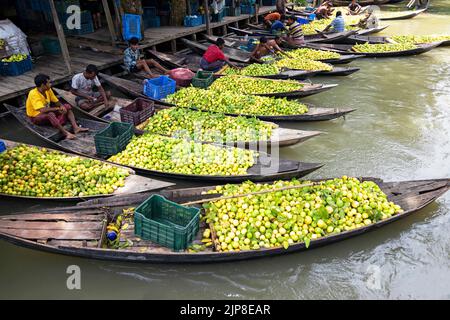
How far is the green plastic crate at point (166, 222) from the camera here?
12.8 feet

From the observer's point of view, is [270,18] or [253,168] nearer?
[253,168]

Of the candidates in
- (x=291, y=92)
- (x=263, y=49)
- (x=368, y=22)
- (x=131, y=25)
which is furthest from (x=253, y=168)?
(x=368, y=22)

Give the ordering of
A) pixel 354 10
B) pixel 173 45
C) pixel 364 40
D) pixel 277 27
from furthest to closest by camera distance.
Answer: pixel 354 10 → pixel 277 27 → pixel 364 40 → pixel 173 45

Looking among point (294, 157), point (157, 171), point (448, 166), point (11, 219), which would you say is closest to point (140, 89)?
point (157, 171)

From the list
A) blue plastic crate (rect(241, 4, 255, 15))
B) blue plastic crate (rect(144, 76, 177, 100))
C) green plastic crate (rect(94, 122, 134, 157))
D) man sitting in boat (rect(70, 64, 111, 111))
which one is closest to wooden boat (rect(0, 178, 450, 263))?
green plastic crate (rect(94, 122, 134, 157))

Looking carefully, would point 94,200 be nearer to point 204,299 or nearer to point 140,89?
point 204,299

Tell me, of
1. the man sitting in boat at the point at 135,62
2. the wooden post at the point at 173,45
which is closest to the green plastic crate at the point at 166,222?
the man sitting in boat at the point at 135,62

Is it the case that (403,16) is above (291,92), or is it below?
above

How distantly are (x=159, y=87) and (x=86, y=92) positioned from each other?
1658 mm

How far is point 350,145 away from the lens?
725cm

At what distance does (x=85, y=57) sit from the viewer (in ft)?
34.7

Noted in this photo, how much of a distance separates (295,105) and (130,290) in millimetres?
5203

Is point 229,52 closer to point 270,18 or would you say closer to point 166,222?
point 270,18

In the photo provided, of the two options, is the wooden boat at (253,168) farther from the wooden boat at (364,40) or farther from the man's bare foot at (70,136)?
the wooden boat at (364,40)
